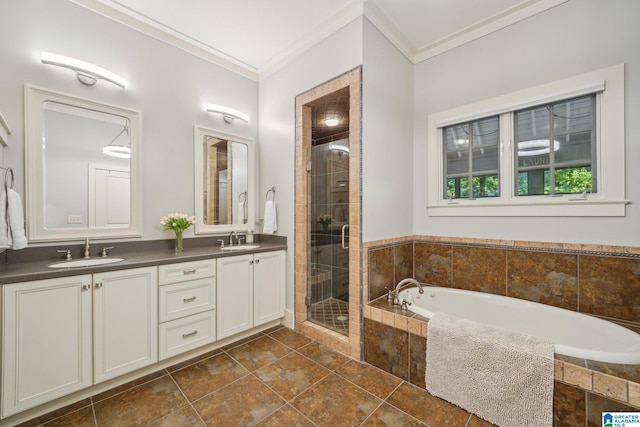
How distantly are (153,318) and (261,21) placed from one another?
2.65 meters

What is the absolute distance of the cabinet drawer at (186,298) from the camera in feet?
6.31

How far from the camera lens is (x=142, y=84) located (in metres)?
2.28

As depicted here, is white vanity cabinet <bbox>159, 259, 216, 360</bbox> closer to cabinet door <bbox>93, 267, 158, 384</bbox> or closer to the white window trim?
cabinet door <bbox>93, 267, 158, 384</bbox>

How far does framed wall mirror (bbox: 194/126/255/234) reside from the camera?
2.62 m

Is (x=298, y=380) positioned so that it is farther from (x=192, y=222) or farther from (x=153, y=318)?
(x=192, y=222)

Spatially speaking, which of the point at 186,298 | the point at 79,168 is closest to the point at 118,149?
the point at 79,168

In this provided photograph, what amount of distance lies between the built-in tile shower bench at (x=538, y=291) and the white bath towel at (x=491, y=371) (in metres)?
0.07

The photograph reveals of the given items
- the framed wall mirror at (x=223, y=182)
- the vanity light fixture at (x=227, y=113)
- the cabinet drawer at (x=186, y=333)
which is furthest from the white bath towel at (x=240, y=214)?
the cabinet drawer at (x=186, y=333)

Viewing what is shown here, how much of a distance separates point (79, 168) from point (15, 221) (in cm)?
59

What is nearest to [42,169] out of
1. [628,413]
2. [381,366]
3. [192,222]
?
[192,222]

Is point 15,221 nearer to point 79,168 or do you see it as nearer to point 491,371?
point 79,168

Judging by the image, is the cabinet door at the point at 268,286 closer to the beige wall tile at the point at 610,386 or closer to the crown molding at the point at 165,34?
the crown molding at the point at 165,34

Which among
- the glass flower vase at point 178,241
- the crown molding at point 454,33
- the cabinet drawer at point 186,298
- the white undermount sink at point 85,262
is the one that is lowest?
the cabinet drawer at point 186,298

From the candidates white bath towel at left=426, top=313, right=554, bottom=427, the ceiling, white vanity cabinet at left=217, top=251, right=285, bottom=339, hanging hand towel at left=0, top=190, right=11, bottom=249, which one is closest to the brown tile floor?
white bath towel at left=426, top=313, right=554, bottom=427
